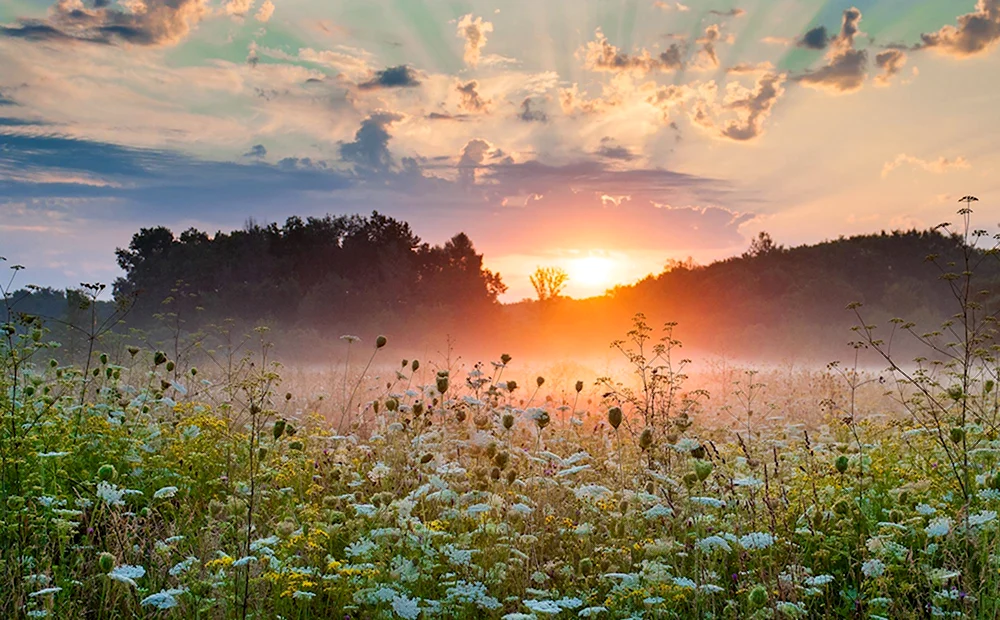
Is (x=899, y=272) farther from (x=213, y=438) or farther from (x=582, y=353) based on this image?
(x=213, y=438)

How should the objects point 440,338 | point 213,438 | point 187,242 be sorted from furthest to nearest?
point 187,242
point 440,338
point 213,438

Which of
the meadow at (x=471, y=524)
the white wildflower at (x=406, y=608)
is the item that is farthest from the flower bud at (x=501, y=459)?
the white wildflower at (x=406, y=608)

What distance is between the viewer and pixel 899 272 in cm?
3603

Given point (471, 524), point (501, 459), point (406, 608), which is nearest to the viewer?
point (406, 608)

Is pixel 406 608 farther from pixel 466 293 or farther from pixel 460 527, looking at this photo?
pixel 466 293

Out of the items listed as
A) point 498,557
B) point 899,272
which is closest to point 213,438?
point 498,557

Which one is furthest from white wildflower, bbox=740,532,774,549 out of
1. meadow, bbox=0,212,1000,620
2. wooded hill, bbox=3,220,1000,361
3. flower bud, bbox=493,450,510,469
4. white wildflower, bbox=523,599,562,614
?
wooded hill, bbox=3,220,1000,361

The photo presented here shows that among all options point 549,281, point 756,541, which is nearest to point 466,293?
point 549,281

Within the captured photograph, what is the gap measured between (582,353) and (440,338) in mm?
7443

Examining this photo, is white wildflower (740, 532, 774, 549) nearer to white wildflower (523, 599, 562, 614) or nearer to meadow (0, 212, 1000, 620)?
meadow (0, 212, 1000, 620)

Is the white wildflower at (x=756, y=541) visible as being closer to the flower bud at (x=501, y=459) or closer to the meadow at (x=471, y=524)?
the meadow at (x=471, y=524)

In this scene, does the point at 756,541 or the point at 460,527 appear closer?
the point at 756,541

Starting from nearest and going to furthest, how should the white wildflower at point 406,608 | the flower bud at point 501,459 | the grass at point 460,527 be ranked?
the white wildflower at point 406,608
the grass at point 460,527
the flower bud at point 501,459

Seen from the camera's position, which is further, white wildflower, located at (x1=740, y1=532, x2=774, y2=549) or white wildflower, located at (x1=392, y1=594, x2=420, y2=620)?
white wildflower, located at (x1=740, y1=532, x2=774, y2=549)
